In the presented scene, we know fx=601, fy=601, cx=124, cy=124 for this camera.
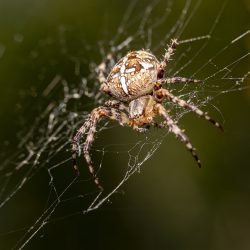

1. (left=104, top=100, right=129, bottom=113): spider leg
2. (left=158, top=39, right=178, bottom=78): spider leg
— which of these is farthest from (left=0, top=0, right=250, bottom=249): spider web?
(left=158, top=39, right=178, bottom=78): spider leg

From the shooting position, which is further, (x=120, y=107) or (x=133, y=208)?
(x=133, y=208)

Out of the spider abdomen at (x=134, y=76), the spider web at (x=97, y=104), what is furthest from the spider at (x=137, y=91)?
the spider web at (x=97, y=104)

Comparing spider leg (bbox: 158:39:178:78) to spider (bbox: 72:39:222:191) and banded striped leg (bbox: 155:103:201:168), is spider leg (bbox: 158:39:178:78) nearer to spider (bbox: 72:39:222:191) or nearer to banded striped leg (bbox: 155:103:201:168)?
spider (bbox: 72:39:222:191)

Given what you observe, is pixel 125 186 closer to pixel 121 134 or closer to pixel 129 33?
pixel 121 134

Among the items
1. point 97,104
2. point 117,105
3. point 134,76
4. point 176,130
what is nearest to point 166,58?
point 134,76

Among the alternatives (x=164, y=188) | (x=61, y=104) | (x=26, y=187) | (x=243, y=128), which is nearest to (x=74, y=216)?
(x=26, y=187)

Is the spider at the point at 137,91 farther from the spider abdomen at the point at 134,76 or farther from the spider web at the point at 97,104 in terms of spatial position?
the spider web at the point at 97,104
